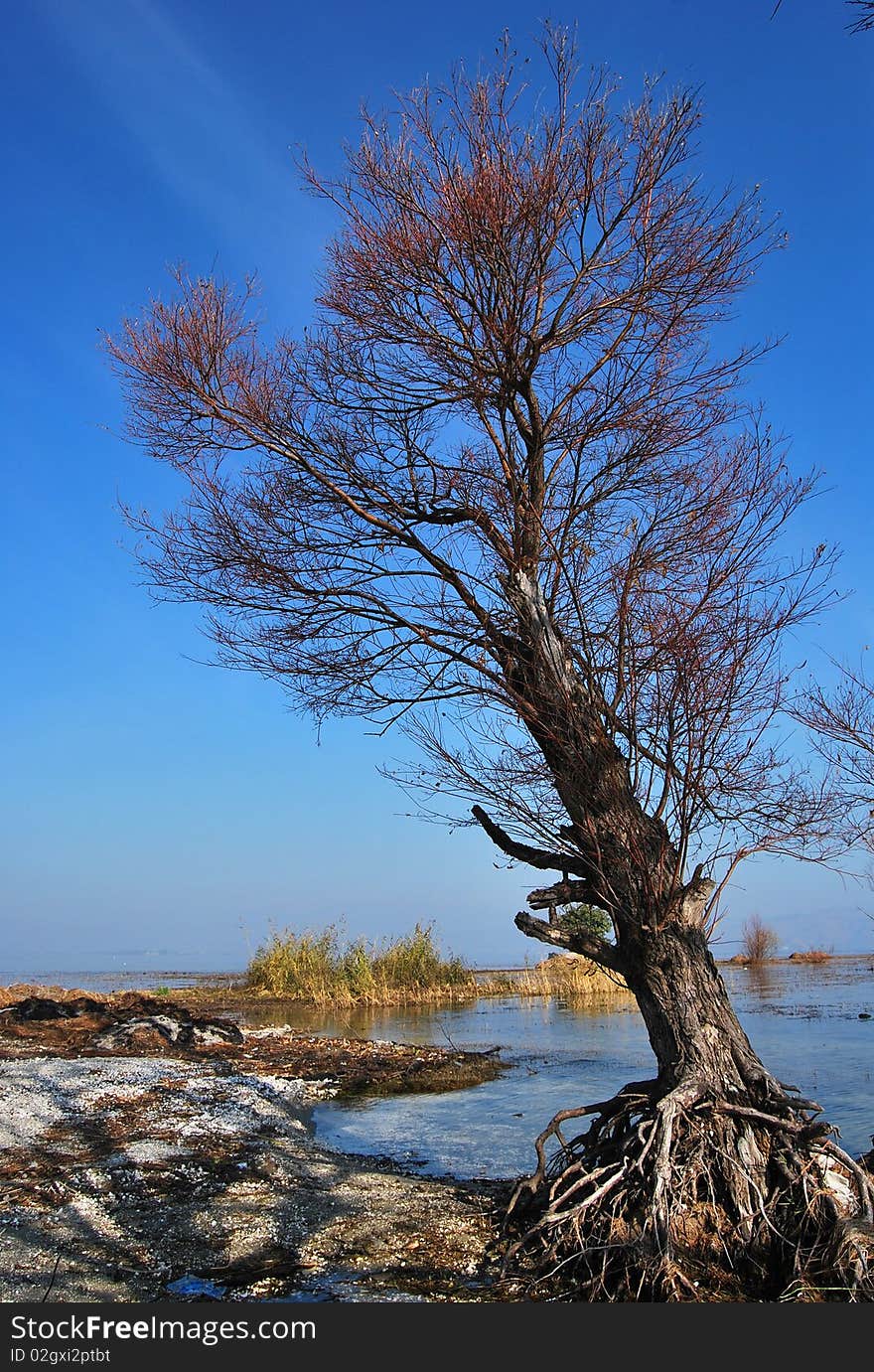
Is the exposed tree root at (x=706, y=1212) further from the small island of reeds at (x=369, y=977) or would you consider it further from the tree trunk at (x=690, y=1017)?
the small island of reeds at (x=369, y=977)

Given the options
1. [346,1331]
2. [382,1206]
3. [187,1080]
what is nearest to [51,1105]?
[187,1080]

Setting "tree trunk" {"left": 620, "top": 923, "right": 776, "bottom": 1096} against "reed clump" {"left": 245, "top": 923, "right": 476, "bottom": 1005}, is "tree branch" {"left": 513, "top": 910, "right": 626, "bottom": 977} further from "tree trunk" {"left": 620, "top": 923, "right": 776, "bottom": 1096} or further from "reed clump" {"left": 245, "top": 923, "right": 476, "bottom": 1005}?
"reed clump" {"left": 245, "top": 923, "right": 476, "bottom": 1005}

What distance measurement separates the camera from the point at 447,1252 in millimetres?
4883

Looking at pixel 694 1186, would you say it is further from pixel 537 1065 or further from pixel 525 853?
pixel 537 1065

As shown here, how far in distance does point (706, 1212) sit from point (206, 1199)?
2860 millimetres

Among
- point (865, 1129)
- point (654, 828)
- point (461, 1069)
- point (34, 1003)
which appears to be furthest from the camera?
point (34, 1003)

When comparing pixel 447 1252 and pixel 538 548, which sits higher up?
pixel 538 548

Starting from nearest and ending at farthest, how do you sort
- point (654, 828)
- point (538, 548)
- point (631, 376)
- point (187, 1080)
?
point (654, 828)
point (538, 548)
point (631, 376)
point (187, 1080)

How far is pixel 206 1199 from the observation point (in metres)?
5.69

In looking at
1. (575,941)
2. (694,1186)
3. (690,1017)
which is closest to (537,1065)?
(575,941)

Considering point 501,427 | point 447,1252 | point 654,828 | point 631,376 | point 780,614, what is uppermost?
point 631,376

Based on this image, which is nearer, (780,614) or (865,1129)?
(780,614)

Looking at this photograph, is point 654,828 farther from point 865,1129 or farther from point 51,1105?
point 51,1105

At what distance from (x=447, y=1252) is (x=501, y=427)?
5009mm
